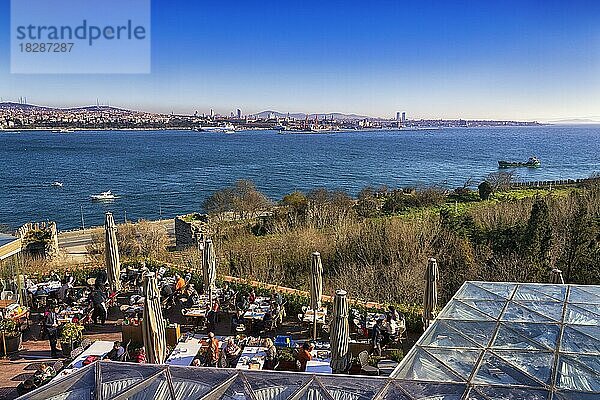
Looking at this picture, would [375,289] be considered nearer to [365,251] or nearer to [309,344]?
[365,251]

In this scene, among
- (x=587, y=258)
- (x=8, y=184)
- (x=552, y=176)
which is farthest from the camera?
(x=552, y=176)

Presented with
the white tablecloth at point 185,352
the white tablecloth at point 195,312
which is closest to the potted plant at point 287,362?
the white tablecloth at point 185,352

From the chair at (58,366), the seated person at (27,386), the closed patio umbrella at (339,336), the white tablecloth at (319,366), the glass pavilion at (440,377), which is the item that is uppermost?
the glass pavilion at (440,377)

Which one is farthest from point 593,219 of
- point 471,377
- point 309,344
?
point 471,377

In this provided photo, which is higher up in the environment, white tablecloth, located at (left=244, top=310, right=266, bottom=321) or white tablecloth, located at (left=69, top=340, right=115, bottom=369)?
white tablecloth, located at (left=244, top=310, right=266, bottom=321)

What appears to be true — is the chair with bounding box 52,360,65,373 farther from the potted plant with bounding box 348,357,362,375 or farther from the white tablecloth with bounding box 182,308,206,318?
the potted plant with bounding box 348,357,362,375

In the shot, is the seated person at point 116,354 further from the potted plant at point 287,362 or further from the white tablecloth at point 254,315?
the white tablecloth at point 254,315

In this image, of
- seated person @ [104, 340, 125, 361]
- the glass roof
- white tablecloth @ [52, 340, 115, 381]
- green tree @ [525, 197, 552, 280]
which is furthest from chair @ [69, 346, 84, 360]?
green tree @ [525, 197, 552, 280]
